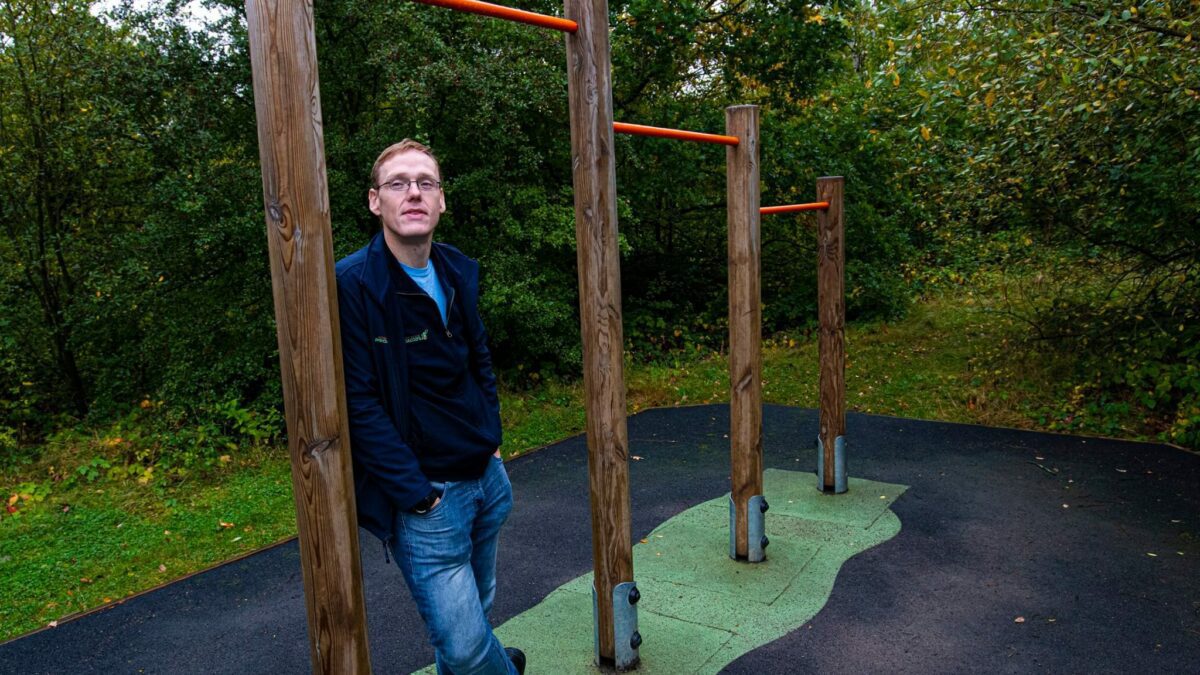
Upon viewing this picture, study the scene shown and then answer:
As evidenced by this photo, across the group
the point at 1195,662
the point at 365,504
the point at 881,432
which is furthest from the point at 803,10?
the point at 365,504

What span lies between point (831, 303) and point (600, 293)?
99.9 inches

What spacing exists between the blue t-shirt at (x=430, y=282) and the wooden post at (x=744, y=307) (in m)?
1.97

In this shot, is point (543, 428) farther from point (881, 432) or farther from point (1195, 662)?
point (1195, 662)

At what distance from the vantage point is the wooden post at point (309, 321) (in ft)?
5.67

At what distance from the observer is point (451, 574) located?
218 cm

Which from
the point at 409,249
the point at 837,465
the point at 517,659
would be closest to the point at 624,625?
the point at 517,659

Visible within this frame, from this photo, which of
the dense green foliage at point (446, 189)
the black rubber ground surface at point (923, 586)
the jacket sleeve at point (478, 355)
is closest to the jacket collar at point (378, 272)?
the jacket sleeve at point (478, 355)

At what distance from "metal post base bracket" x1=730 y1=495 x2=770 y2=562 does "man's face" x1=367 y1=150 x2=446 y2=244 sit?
8.44ft

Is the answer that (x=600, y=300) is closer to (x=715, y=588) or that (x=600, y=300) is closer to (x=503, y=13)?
(x=503, y=13)

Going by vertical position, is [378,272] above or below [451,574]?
above

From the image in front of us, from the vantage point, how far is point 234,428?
7156 millimetres

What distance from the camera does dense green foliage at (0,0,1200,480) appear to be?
5875mm

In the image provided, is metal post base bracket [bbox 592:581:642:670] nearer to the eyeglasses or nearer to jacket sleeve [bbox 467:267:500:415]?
jacket sleeve [bbox 467:267:500:415]

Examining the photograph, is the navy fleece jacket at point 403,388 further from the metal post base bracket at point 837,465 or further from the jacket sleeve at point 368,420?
the metal post base bracket at point 837,465
